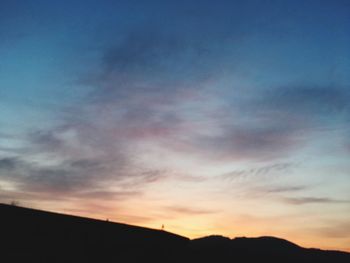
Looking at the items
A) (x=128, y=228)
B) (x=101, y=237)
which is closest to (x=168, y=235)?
(x=128, y=228)

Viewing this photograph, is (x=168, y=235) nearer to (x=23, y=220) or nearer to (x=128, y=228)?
(x=128, y=228)

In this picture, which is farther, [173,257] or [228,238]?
[228,238]

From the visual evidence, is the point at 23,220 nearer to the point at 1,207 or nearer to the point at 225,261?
the point at 1,207

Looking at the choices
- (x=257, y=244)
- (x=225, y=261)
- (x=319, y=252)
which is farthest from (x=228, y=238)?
(x=225, y=261)

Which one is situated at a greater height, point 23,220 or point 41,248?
point 23,220

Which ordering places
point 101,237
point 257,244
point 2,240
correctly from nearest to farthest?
point 2,240 → point 101,237 → point 257,244

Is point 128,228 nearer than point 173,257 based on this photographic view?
Yes

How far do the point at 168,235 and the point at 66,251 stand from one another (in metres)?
6.60

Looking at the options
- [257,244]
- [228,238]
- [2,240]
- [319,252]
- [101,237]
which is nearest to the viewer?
[2,240]

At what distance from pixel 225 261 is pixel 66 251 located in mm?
24805

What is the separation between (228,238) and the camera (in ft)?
589

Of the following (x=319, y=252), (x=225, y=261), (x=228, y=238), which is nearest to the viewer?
(x=225, y=261)

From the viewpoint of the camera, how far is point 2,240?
18375mm

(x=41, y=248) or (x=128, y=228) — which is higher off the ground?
(x=128, y=228)
